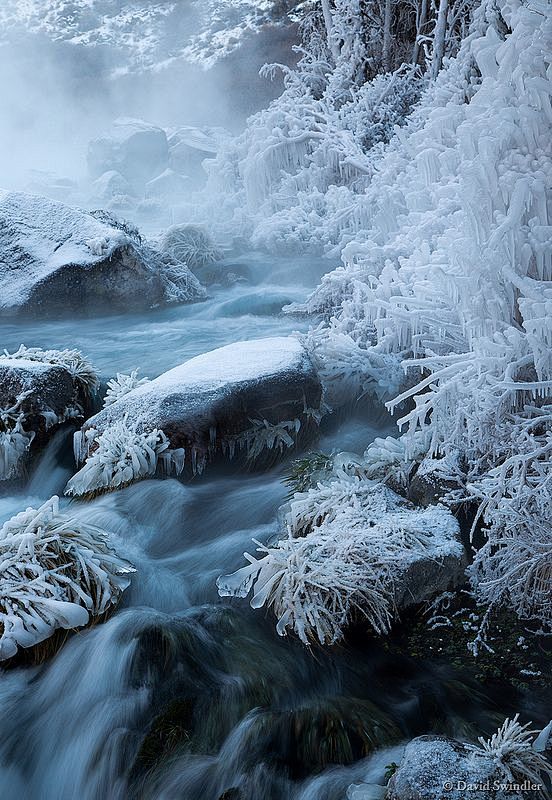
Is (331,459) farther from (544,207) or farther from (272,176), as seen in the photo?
(272,176)

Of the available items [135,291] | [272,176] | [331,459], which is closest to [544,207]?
[331,459]

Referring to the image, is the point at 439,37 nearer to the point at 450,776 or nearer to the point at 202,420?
the point at 202,420

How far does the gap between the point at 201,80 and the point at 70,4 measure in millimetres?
11905

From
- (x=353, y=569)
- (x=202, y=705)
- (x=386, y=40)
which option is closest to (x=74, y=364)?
(x=353, y=569)

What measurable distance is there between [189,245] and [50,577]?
8.24 meters

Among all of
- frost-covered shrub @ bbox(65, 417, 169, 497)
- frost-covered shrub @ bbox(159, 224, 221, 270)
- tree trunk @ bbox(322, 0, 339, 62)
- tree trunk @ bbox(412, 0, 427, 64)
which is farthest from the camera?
tree trunk @ bbox(322, 0, 339, 62)

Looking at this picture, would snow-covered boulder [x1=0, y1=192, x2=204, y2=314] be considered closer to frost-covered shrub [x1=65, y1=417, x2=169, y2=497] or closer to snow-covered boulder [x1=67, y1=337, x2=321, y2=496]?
A: snow-covered boulder [x1=67, y1=337, x2=321, y2=496]

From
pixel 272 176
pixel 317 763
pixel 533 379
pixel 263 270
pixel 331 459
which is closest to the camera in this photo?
pixel 317 763

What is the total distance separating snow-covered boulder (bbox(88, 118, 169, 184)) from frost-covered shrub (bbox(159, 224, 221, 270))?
12137mm

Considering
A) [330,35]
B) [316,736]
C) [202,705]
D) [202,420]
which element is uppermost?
[330,35]

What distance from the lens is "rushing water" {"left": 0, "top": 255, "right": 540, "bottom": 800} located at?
280cm

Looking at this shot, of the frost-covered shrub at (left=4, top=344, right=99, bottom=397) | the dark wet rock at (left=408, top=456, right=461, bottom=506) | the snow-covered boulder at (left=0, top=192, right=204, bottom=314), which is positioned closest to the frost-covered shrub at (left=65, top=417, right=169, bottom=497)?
the frost-covered shrub at (left=4, top=344, right=99, bottom=397)

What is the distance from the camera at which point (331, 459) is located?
15.4 ft

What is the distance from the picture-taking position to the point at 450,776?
235 centimetres
